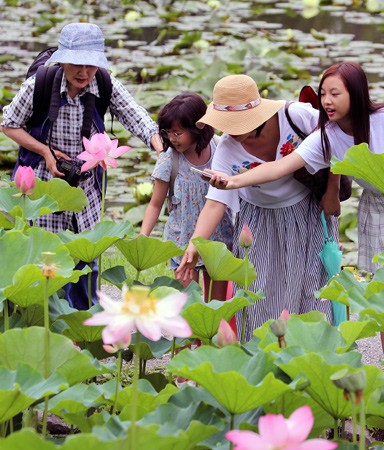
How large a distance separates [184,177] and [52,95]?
47 centimetres

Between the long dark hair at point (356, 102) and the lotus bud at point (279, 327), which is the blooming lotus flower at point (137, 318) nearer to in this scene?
the lotus bud at point (279, 327)

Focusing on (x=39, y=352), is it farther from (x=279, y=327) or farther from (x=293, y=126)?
(x=293, y=126)

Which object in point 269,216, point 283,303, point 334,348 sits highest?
point 334,348

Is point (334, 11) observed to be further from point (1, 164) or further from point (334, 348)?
point (334, 348)

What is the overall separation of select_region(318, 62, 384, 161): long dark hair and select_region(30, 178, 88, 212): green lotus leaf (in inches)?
27.0

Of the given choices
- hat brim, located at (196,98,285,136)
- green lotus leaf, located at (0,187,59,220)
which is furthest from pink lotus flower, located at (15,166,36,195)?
hat brim, located at (196,98,285,136)

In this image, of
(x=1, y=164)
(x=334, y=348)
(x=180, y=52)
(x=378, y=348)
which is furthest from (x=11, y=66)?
(x=334, y=348)

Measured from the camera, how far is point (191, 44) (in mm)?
8516

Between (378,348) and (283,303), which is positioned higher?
(283,303)

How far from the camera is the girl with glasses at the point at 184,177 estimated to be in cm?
321

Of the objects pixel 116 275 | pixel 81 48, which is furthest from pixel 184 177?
pixel 116 275

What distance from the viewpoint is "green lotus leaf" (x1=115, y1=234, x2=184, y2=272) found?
259 centimetres

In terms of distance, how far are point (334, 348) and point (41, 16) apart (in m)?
7.82

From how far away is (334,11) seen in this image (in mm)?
10141
